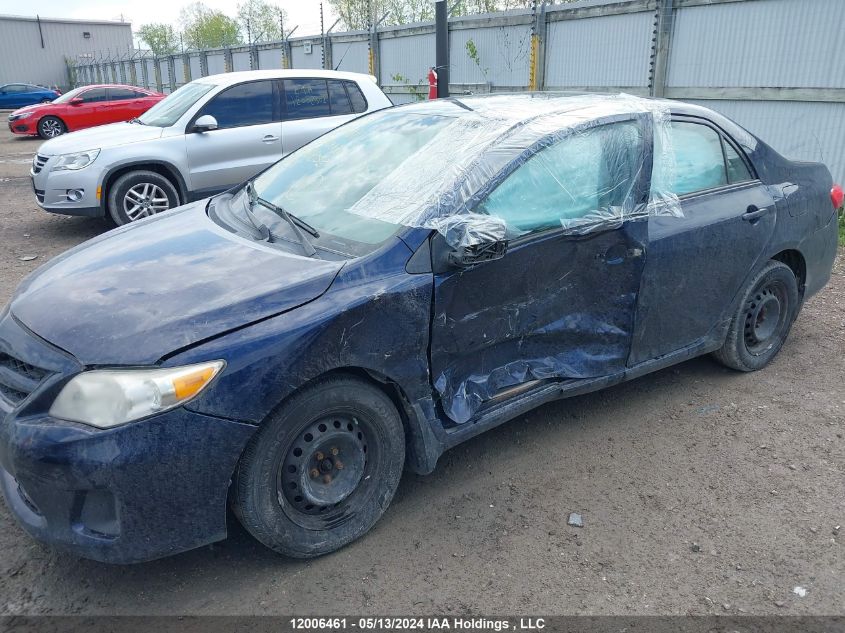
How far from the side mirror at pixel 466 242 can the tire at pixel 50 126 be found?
19.5 m

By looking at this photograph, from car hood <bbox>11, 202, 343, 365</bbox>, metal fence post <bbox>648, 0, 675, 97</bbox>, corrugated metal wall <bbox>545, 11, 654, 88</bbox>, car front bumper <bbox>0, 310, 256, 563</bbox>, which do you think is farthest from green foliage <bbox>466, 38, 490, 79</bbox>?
car front bumper <bbox>0, 310, 256, 563</bbox>

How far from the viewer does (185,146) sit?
7.80 m

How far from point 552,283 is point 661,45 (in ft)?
26.3

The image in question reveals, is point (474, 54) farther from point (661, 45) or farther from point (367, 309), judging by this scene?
point (367, 309)

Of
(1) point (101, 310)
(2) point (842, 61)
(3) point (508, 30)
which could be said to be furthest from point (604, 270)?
(3) point (508, 30)

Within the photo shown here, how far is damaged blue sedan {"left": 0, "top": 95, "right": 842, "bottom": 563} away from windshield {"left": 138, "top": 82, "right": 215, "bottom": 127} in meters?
4.68

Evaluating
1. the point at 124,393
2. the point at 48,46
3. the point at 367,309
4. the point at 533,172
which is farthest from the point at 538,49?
the point at 48,46

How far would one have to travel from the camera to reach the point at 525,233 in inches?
125

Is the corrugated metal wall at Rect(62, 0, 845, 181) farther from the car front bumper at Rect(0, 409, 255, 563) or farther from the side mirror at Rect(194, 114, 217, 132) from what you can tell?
the car front bumper at Rect(0, 409, 255, 563)

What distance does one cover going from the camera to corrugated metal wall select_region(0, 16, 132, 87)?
4447 centimetres

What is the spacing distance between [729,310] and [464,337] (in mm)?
1924

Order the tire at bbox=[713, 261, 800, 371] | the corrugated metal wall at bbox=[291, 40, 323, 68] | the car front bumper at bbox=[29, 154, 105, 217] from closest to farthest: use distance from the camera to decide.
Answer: the tire at bbox=[713, 261, 800, 371], the car front bumper at bbox=[29, 154, 105, 217], the corrugated metal wall at bbox=[291, 40, 323, 68]

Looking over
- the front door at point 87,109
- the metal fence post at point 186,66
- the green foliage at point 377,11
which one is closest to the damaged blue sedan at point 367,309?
the front door at point 87,109

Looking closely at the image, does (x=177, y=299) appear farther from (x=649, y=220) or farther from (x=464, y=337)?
(x=649, y=220)
